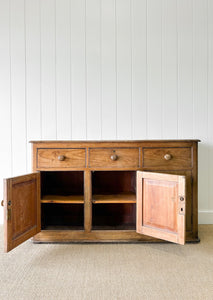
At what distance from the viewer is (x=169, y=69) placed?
100 inches

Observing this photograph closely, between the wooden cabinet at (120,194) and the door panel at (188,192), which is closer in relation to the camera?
the wooden cabinet at (120,194)

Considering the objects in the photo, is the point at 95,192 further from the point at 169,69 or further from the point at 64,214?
the point at 169,69

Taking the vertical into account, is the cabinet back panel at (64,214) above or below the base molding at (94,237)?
above

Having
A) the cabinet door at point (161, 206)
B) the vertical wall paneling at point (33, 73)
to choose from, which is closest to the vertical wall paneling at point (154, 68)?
the cabinet door at point (161, 206)

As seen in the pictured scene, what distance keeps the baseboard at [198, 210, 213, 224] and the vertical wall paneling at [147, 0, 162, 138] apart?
0.90 metres

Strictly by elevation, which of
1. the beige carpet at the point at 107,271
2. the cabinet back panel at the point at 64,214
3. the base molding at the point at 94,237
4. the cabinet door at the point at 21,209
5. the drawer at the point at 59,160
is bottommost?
the beige carpet at the point at 107,271

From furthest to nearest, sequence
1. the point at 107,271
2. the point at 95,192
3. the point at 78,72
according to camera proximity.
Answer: the point at 78,72, the point at 95,192, the point at 107,271

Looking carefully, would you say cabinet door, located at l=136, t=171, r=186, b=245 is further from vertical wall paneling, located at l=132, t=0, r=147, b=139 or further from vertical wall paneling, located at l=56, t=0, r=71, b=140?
vertical wall paneling, located at l=56, t=0, r=71, b=140

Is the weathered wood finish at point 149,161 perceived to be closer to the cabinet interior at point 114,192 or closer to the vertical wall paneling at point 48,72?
the cabinet interior at point 114,192

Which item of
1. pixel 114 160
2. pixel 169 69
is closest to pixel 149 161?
pixel 114 160

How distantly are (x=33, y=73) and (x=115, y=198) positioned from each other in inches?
59.3

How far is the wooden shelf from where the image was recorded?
203cm

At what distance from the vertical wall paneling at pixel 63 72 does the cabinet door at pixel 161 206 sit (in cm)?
99

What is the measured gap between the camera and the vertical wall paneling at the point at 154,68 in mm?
2541
